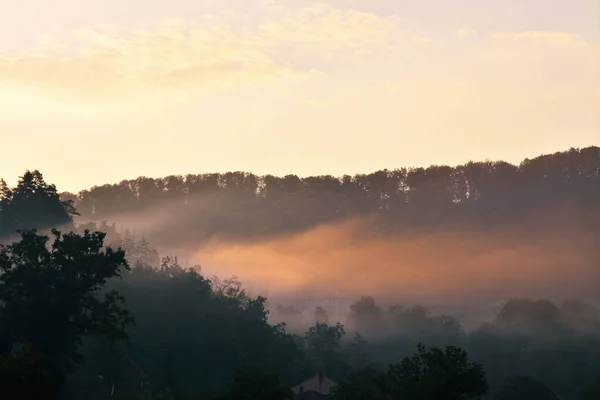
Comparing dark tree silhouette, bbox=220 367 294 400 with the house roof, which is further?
the house roof

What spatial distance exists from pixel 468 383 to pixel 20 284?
34.5 m

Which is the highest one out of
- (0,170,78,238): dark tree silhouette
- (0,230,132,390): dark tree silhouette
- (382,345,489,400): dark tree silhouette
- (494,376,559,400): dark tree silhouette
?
(0,170,78,238): dark tree silhouette

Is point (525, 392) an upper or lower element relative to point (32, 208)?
lower

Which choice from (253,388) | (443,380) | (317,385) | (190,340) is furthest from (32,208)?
(443,380)

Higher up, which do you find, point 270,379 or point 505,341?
point 270,379

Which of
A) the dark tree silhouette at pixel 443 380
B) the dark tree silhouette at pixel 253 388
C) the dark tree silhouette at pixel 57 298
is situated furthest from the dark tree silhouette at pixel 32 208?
the dark tree silhouette at pixel 443 380

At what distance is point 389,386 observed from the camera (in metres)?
67.6

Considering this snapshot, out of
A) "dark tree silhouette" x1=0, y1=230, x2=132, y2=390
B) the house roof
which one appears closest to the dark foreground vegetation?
"dark tree silhouette" x1=0, y1=230, x2=132, y2=390

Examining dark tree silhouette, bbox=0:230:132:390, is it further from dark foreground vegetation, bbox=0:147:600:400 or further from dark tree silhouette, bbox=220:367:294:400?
dark tree silhouette, bbox=220:367:294:400

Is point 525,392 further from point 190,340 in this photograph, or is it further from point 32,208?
point 32,208

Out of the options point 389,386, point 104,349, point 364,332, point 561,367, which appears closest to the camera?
point 389,386

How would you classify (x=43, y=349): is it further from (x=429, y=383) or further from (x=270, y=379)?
(x=429, y=383)

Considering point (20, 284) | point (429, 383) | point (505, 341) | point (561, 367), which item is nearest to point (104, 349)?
point (20, 284)

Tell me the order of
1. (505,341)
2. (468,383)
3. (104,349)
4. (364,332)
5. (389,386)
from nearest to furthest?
→ (468,383) < (389,386) < (104,349) < (505,341) < (364,332)
